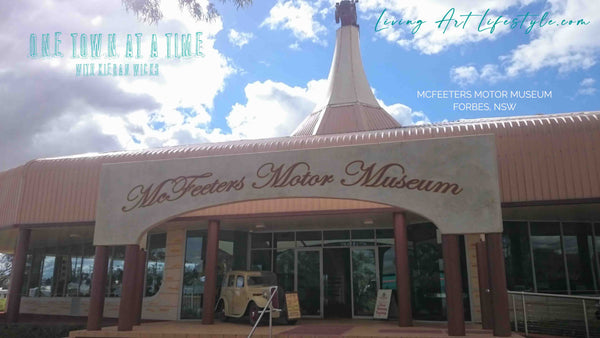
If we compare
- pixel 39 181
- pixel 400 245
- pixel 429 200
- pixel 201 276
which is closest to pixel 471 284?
pixel 400 245

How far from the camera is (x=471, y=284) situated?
14.6 metres

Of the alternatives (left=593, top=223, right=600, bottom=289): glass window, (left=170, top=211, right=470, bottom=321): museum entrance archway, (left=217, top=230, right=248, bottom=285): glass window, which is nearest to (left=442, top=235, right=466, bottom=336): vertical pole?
(left=170, top=211, right=470, bottom=321): museum entrance archway

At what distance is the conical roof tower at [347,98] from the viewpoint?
72.2 feet

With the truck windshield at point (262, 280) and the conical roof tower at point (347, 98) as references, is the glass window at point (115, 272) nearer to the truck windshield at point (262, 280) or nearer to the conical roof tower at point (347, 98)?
the truck windshield at point (262, 280)

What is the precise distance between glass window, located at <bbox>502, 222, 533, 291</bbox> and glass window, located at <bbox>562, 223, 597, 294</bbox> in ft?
4.00

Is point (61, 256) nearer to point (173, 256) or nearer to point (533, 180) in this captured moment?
point (173, 256)

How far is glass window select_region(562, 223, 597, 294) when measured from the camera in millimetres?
15000

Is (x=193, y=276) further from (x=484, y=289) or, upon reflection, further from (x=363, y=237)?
(x=484, y=289)

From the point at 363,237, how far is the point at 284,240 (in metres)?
2.74

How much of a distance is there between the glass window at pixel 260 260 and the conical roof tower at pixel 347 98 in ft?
19.8

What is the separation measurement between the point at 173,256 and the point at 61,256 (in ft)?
24.6

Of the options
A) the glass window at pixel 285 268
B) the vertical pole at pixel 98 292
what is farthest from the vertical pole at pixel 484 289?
the vertical pole at pixel 98 292

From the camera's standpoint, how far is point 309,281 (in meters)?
17.0

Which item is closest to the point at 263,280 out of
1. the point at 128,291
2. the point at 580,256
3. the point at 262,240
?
the point at 262,240
